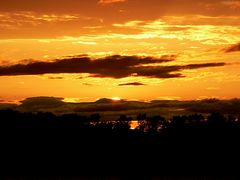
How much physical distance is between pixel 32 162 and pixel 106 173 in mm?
10414

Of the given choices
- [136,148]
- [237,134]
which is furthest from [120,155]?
[237,134]

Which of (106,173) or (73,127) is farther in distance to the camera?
(73,127)

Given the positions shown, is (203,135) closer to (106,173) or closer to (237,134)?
(237,134)

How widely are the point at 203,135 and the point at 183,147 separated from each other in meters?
5.07

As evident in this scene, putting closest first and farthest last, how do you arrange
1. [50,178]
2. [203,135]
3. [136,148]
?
[50,178]
[136,148]
[203,135]

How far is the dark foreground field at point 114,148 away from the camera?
70.0 metres

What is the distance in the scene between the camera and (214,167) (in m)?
70.2

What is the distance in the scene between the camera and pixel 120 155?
71.7 m

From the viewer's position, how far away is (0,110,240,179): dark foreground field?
70.0 metres

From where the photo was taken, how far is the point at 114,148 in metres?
73.1

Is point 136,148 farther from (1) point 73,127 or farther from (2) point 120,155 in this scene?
(1) point 73,127

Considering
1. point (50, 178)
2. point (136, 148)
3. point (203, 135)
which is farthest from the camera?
point (203, 135)

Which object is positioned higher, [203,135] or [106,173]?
[203,135]

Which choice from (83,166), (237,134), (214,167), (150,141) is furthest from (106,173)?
(237,134)
